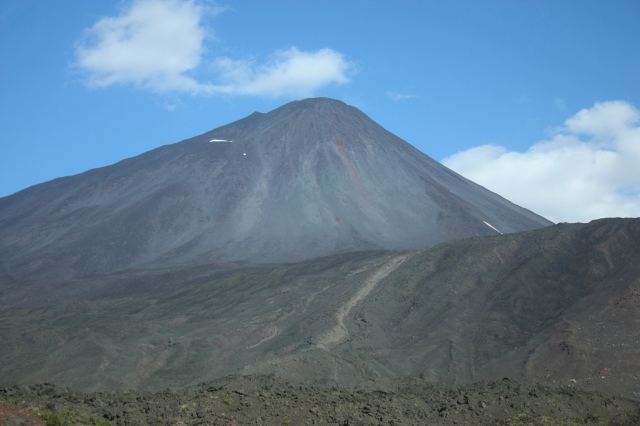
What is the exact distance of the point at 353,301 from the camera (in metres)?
57.1

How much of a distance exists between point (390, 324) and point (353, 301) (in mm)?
3735

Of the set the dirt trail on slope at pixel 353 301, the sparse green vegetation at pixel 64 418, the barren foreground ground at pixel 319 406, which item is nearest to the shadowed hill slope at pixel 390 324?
the dirt trail on slope at pixel 353 301

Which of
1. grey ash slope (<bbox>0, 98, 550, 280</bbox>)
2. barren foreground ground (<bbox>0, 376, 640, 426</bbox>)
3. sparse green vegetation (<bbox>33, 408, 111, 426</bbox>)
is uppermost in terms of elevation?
grey ash slope (<bbox>0, 98, 550, 280</bbox>)

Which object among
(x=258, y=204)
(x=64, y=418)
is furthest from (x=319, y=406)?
(x=258, y=204)

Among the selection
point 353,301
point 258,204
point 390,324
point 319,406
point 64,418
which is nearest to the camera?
point 64,418

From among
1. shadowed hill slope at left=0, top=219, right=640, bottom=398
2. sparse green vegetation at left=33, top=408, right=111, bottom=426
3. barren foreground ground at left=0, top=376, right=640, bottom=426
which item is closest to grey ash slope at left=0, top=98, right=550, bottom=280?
shadowed hill slope at left=0, top=219, right=640, bottom=398

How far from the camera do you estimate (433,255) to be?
63562mm

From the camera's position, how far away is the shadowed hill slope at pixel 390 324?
4472cm

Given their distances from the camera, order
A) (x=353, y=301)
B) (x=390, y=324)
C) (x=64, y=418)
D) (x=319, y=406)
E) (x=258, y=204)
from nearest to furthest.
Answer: (x=64, y=418) < (x=319, y=406) < (x=390, y=324) < (x=353, y=301) < (x=258, y=204)

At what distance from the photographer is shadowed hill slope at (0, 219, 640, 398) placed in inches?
1761

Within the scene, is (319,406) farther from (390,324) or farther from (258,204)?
(258,204)

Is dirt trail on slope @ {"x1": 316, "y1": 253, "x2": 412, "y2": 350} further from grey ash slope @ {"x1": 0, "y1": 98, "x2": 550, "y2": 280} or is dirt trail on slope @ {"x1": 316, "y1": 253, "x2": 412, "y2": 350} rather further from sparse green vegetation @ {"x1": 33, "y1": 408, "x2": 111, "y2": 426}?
sparse green vegetation @ {"x1": 33, "y1": 408, "x2": 111, "y2": 426}

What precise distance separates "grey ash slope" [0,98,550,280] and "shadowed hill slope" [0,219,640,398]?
24.5 m

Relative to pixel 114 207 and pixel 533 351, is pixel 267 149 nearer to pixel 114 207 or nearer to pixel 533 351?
pixel 114 207
